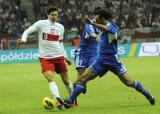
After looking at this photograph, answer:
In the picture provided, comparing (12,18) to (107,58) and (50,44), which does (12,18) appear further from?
(107,58)

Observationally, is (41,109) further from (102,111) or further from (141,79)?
(141,79)

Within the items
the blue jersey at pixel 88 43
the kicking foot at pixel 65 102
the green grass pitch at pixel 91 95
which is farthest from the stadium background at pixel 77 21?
the kicking foot at pixel 65 102

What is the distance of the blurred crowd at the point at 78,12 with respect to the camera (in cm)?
3672

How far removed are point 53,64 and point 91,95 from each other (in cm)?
316

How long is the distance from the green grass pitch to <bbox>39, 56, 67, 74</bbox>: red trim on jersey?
3.03 feet

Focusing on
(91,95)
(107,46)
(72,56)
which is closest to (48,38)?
(107,46)

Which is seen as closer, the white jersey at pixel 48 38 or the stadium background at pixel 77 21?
the white jersey at pixel 48 38

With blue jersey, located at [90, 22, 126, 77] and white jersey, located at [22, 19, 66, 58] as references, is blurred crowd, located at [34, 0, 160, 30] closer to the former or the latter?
white jersey, located at [22, 19, 66, 58]

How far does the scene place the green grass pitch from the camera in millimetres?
11926

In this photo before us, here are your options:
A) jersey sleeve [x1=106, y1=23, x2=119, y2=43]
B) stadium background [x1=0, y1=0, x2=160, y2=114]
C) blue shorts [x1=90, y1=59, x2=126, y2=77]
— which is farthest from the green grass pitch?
jersey sleeve [x1=106, y1=23, x2=119, y2=43]

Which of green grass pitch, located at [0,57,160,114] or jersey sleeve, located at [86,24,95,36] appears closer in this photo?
green grass pitch, located at [0,57,160,114]

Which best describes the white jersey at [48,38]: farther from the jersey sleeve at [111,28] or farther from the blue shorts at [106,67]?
the jersey sleeve at [111,28]

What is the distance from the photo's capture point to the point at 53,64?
41.5 ft

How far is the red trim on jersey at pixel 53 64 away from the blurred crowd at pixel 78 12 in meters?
22.6
